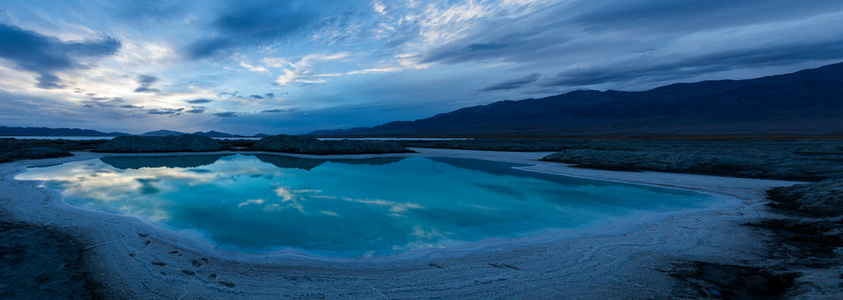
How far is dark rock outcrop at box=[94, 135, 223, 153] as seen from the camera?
31.0 metres

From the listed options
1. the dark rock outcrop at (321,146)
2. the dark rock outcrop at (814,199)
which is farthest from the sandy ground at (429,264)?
the dark rock outcrop at (321,146)

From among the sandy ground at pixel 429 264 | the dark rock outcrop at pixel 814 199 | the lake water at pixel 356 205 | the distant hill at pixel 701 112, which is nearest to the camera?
the sandy ground at pixel 429 264

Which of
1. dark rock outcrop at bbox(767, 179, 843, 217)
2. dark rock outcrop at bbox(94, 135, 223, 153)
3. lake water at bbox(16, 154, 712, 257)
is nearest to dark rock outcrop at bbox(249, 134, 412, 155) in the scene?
dark rock outcrop at bbox(94, 135, 223, 153)

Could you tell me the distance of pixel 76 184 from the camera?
12.9 meters

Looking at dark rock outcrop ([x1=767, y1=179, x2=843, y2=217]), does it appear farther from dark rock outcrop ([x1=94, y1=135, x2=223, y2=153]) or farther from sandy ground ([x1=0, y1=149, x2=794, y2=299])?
dark rock outcrop ([x1=94, y1=135, x2=223, y2=153])

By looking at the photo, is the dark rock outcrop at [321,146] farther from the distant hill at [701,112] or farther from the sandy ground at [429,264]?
the distant hill at [701,112]

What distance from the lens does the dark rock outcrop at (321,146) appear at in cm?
3120

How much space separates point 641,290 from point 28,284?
27.4 feet

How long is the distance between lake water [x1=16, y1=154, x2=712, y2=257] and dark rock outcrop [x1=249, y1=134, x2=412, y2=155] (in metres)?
14.3

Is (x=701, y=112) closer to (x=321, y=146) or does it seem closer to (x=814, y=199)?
(x=321, y=146)

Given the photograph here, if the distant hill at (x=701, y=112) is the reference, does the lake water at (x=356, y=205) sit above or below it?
below

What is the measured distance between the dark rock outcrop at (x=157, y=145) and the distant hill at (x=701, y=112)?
91138 mm

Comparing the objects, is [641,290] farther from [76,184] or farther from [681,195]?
[76,184]

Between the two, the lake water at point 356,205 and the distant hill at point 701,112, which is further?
the distant hill at point 701,112
